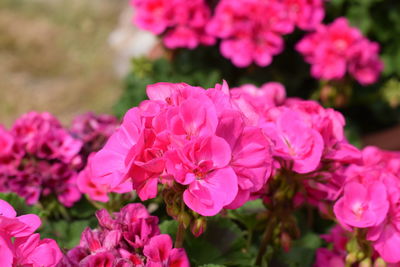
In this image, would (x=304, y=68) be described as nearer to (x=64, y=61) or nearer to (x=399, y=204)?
(x=399, y=204)

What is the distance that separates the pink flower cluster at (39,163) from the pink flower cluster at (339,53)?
3.23 ft

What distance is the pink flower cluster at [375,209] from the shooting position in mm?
876

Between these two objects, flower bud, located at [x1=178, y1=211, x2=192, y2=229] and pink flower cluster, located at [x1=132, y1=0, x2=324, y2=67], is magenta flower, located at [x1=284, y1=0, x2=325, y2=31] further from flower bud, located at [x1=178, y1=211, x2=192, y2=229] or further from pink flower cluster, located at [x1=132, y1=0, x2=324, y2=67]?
flower bud, located at [x1=178, y1=211, x2=192, y2=229]

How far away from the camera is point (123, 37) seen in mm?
3797

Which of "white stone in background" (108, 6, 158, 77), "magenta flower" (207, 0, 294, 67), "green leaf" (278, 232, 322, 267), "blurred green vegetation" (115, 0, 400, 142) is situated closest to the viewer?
"green leaf" (278, 232, 322, 267)

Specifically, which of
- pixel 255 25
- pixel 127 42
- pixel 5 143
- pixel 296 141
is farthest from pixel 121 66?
pixel 296 141

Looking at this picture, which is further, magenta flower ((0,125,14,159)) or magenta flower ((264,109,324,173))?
magenta flower ((0,125,14,159))

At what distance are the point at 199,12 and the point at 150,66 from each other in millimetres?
353

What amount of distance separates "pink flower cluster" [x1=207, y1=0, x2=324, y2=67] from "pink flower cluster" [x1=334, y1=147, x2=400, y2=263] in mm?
984

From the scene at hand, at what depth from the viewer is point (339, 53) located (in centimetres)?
186

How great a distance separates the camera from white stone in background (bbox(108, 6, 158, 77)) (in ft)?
10.9

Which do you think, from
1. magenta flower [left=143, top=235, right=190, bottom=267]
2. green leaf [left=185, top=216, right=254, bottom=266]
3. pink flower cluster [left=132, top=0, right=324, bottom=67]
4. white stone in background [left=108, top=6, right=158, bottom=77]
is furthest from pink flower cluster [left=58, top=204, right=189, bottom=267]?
white stone in background [left=108, top=6, right=158, bottom=77]

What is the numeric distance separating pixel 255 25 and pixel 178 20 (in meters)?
0.27

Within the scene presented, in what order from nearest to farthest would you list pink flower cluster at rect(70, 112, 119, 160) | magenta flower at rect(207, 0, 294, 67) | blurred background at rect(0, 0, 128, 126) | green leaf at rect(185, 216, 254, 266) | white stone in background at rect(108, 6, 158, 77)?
green leaf at rect(185, 216, 254, 266)
pink flower cluster at rect(70, 112, 119, 160)
magenta flower at rect(207, 0, 294, 67)
white stone in background at rect(108, 6, 158, 77)
blurred background at rect(0, 0, 128, 126)
